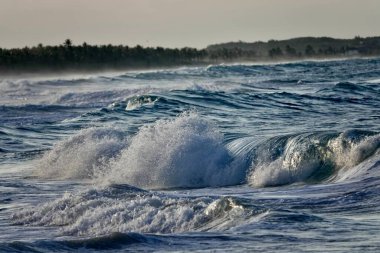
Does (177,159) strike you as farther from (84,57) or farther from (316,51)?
(316,51)

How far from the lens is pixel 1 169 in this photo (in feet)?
72.5

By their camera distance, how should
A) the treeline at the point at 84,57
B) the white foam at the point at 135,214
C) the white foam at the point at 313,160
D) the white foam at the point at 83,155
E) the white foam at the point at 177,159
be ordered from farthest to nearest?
1. the treeline at the point at 84,57
2. the white foam at the point at 83,155
3. the white foam at the point at 177,159
4. the white foam at the point at 313,160
5. the white foam at the point at 135,214

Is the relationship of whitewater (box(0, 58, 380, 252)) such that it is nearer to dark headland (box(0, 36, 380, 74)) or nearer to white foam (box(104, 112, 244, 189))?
white foam (box(104, 112, 244, 189))

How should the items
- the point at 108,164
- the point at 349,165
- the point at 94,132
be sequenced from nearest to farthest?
1. the point at 349,165
2. the point at 108,164
3. the point at 94,132

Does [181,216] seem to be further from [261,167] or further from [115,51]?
[115,51]

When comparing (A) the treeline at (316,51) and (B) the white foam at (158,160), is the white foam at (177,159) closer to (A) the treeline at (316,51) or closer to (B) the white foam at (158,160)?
(B) the white foam at (158,160)

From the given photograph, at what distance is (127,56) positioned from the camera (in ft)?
383

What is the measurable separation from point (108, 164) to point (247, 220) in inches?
363

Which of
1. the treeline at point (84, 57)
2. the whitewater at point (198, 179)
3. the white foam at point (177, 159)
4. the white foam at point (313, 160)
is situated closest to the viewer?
the whitewater at point (198, 179)

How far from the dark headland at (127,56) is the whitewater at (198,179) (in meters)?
62.4

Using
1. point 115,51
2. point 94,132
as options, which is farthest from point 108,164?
point 115,51

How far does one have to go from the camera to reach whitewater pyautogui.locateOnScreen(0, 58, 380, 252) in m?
11.4

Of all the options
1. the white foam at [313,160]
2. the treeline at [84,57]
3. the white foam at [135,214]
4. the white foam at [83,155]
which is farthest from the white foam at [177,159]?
the treeline at [84,57]

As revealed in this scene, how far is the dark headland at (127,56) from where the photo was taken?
99.1 metres
